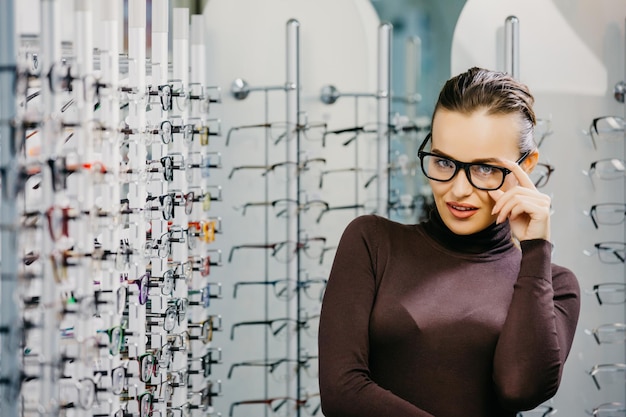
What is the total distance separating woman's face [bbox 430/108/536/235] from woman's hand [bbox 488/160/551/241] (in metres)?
0.02

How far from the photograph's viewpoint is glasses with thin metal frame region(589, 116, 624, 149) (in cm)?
347

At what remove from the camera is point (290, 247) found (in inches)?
138

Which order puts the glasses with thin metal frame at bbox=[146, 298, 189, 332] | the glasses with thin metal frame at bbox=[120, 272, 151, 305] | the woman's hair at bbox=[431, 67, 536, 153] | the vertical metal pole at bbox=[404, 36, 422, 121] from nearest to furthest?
1. the woman's hair at bbox=[431, 67, 536, 153]
2. the glasses with thin metal frame at bbox=[120, 272, 151, 305]
3. the glasses with thin metal frame at bbox=[146, 298, 189, 332]
4. the vertical metal pole at bbox=[404, 36, 422, 121]

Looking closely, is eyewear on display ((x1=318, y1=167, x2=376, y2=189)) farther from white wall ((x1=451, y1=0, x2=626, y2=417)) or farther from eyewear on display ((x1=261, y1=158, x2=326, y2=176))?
white wall ((x1=451, y1=0, x2=626, y2=417))

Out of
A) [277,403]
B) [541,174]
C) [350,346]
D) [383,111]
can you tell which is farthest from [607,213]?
[350,346]

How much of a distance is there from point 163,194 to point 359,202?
4.68 feet

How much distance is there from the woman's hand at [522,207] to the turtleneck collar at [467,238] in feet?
0.13

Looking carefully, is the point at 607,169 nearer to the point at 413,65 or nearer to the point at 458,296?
the point at 413,65

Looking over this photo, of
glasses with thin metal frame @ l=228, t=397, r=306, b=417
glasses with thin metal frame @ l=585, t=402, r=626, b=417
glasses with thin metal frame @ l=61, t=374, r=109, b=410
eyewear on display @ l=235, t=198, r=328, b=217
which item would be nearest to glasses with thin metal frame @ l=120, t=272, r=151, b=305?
glasses with thin metal frame @ l=61, t=374, r=109, b=410

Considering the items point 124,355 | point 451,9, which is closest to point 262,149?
point 451,9

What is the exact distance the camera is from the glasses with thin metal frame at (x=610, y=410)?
3500mm

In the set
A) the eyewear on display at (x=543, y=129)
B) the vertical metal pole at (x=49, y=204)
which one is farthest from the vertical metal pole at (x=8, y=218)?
the eyewear on display at (x=543, y=129)

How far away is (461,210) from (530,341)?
0.77 feet

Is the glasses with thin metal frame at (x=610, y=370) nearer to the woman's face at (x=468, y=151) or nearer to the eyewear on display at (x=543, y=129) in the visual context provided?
the eyewear on display at (x=543, y=129)
